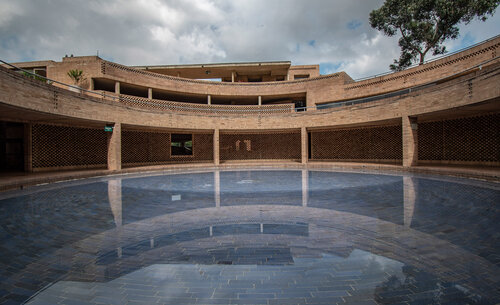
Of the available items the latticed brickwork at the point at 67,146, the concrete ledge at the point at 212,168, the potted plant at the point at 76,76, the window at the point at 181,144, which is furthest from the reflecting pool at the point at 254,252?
the potted plant at the point at 76,76

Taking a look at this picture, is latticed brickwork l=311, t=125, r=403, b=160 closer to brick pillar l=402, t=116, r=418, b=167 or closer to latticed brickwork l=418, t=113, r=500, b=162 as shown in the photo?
latticed brickwork l=418, t=113, r=500, b=162

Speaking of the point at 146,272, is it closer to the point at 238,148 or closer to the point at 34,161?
the point at 34,161

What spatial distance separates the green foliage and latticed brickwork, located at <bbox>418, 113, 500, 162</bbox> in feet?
77.2

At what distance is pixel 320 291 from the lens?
8.30 ft

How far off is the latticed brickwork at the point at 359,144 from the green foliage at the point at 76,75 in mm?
18433

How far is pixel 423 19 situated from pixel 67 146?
2960 centimetres

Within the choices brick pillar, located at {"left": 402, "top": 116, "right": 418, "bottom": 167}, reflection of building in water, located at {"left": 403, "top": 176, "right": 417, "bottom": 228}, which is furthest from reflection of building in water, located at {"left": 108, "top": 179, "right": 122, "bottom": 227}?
brick pillar, located at {"left": 402, "top": 116, "right": 418, "bottom": 167}

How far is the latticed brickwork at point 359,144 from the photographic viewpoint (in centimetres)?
1705

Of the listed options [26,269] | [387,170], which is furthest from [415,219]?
[387,170]

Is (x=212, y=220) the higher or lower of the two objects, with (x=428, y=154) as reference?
lower

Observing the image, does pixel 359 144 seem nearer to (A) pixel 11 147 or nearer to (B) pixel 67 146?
(B) pixel 67 146

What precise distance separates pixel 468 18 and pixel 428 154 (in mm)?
14904

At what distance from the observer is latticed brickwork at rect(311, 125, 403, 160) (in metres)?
17.0

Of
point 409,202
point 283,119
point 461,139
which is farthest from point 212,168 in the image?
point 461,139
